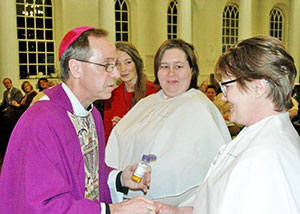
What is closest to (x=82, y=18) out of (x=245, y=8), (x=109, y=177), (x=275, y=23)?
(x=245, y=8)

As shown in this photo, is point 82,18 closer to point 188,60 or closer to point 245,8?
point 245,8

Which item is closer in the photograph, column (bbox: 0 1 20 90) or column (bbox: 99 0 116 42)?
column (bbox: 0 1 20 90)

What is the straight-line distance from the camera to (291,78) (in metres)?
1.56

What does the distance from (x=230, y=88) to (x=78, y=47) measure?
818mm

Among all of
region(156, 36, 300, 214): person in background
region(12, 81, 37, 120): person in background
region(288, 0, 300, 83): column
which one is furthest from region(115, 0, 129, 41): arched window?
region(156, 36, 300, 214): person in background

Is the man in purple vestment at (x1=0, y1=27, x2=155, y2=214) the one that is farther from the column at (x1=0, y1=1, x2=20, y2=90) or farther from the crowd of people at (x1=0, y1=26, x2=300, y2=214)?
the column at (x1=0, y1=1, x2=20, y2=90)

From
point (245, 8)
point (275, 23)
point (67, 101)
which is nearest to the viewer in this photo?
point (67, 101)

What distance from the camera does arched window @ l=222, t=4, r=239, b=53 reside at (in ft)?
62.3

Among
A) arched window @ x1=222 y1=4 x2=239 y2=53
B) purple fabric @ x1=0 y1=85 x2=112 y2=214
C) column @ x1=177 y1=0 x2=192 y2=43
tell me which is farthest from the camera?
arched window @ x1=222 y1=4 x2=239 y2=53

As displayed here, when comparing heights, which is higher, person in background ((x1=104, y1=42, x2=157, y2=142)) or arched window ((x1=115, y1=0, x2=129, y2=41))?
arched window ((x1=115, y1=0, x2=129, y2=41))

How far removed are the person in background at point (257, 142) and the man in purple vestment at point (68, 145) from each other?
451 mm

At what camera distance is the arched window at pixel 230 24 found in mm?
19000

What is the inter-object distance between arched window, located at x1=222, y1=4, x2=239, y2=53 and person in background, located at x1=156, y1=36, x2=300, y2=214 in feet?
59.1

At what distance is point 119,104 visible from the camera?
3742 mm
